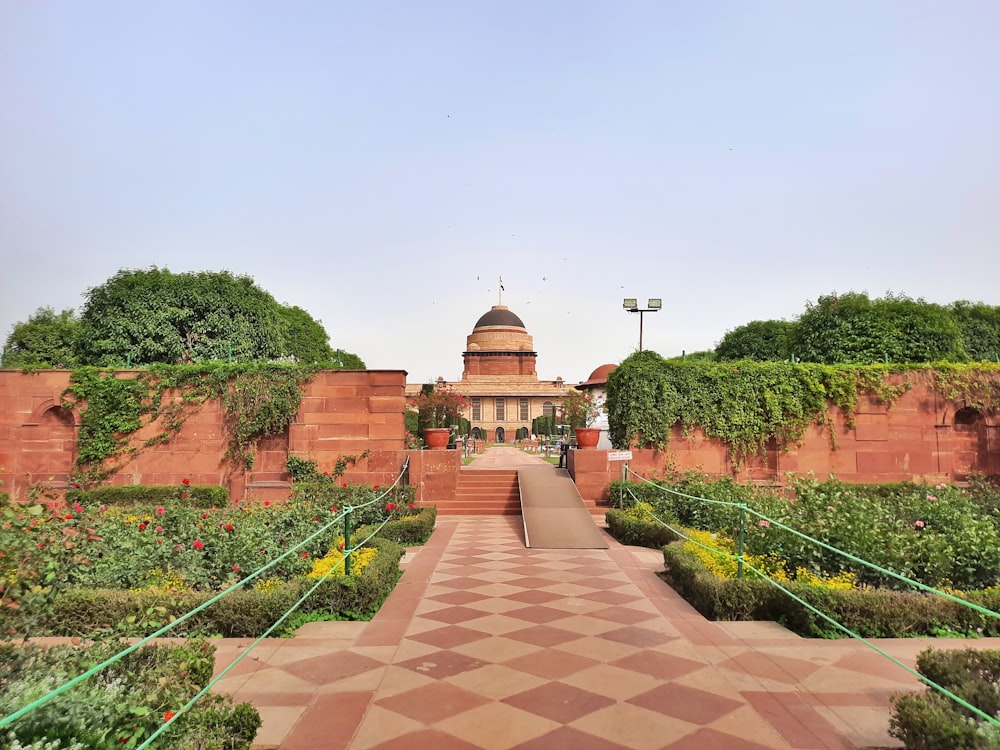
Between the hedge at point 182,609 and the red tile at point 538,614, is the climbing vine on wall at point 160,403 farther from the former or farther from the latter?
the red tile at point 538,614

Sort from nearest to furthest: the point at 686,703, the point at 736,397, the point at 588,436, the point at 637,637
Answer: the point at 686,703 → the point at 637,637 → the point at 588,436 → the point at 736,397

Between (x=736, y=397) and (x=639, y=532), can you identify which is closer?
(x=639, y=532)

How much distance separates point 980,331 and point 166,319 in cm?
3650

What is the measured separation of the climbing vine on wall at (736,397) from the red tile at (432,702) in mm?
10662

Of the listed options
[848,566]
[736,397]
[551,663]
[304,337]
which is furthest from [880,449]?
[304,337]

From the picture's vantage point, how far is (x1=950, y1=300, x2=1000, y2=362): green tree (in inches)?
1144

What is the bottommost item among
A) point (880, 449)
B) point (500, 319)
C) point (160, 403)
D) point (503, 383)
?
point (880, 449)

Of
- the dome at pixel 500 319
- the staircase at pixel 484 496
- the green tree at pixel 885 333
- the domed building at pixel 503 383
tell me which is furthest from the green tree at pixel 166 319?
the dome at pixel 500 319

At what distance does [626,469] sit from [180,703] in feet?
33.9

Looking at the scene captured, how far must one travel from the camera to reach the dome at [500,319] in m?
59.8

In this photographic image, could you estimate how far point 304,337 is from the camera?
125 feet

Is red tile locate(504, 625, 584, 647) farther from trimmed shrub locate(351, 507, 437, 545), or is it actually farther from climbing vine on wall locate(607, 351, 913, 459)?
climbing vine on wall locate(607, 351, 913, 459)

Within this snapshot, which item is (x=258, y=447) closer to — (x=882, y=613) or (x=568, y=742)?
(x=568, y=742)

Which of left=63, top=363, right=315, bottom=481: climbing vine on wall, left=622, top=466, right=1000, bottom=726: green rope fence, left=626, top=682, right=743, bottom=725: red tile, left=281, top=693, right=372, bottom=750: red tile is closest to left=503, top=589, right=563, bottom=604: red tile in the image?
left=622, top=466, right=1000, bottom=726: green rope fence
